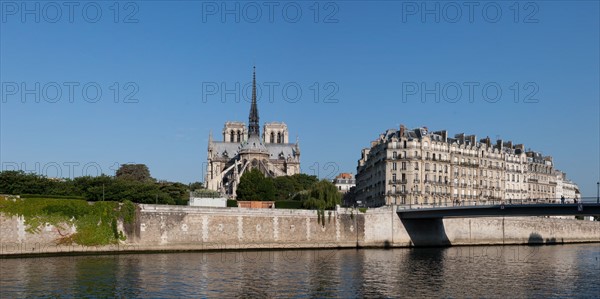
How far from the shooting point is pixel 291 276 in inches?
1911

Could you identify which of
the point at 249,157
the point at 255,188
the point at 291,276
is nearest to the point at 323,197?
the point at 255,188

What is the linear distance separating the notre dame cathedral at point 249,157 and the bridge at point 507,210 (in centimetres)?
7151

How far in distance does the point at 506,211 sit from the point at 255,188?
144ft

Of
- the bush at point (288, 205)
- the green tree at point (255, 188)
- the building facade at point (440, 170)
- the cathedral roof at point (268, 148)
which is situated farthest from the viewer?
the cathedral roof at point (268, 148)

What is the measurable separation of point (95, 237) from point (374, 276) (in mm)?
29529

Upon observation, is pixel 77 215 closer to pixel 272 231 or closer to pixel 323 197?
pixel 272 231

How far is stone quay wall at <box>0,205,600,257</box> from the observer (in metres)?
64.2

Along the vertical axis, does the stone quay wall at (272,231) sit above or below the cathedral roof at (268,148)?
below

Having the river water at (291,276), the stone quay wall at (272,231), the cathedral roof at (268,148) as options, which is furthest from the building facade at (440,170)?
the cathedral roof at (268,148)

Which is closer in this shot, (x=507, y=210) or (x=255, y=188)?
(x=507, y=210)

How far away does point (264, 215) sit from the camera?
77.3 meters

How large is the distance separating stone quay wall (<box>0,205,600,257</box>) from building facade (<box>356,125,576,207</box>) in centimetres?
691

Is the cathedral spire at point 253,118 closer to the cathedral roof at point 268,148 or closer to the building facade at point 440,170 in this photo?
the cathedral roof at point 268,148

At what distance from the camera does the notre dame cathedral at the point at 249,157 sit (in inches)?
6432
